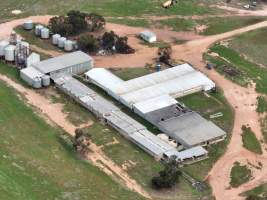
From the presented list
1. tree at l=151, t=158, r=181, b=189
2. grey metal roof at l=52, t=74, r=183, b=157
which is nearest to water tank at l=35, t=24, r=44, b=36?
grey metal roof at l=52, t=74, r=183, b=157

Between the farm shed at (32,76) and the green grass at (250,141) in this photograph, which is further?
the farm shed at (32,76)

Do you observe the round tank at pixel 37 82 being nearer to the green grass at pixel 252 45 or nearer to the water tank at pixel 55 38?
the water tank at pixel 55 38

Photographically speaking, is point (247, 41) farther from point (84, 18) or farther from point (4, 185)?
point (4, 185)

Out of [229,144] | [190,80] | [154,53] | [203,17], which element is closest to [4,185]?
[229,144]

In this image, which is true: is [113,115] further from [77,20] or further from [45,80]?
[77,20]

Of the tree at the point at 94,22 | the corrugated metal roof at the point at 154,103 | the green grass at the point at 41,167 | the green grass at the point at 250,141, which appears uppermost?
the tree at the point at 94,22

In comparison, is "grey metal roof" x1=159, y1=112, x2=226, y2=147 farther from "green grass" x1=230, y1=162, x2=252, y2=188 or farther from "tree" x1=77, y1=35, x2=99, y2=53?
"tree" x1=77, y1=35, x2=99, y2=53

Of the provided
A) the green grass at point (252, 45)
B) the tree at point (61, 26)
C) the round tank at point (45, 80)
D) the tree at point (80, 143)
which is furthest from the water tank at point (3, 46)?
the green grass at point (252, 45)

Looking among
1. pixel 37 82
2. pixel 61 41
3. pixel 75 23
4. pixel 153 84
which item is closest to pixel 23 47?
pixel 61 41
